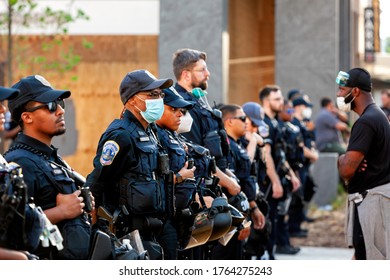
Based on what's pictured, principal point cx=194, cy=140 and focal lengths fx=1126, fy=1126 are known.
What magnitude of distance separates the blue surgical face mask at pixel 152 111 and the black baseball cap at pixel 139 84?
0.11 metres

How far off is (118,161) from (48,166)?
1402mm

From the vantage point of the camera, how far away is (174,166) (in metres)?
8.20

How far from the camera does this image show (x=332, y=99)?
67.8ft

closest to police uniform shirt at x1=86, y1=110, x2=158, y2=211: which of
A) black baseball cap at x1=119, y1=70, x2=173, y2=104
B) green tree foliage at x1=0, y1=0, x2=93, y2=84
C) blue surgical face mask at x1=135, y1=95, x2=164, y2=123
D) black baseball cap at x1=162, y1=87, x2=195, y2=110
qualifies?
blue surgical face mask at x1=135, y1=95, x2=164, y2=123

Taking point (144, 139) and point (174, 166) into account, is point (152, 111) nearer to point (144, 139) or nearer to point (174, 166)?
point (144, 139)

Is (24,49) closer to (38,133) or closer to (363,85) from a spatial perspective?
(363,85)

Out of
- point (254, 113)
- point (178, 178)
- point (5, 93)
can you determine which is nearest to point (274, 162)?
point (254, 113)

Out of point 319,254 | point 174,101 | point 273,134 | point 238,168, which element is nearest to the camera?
point 174,101

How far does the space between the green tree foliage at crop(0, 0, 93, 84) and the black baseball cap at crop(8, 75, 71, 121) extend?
10.9m

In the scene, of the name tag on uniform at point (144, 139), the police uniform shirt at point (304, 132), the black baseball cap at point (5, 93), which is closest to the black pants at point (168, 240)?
the name tag on uniform at point (144, 139)
